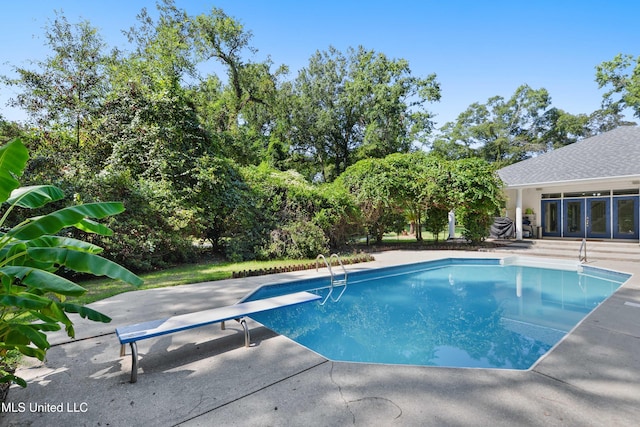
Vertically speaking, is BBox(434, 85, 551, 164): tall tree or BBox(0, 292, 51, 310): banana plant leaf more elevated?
BBox(434, 85, 551, 164): tall tree

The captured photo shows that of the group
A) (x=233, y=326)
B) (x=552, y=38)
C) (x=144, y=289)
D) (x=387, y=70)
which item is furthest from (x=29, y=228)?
(x=387, y=70)

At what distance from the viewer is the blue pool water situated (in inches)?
199

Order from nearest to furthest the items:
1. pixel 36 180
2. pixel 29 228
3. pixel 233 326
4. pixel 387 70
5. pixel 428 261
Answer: pixel 29 228 < pixel 233 326 < pixel 36 180 < pixel 428 261 < pixel 387 70

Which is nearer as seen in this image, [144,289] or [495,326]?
[495,326]

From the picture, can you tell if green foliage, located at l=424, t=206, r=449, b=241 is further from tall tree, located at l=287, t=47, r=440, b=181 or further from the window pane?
tall tree, located at l=287, t=47, r=440, b=181

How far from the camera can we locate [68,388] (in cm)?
329

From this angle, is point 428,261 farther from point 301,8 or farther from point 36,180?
point 301,8

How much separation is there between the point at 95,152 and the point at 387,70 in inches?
1031

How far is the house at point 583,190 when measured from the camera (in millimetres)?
15272

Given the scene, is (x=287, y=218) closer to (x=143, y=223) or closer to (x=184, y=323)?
(x=143, y=223)

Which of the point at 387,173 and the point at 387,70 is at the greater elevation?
the point at 387,70

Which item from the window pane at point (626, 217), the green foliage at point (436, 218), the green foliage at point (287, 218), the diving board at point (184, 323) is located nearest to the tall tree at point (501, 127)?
the green foliage at point (436, 218)

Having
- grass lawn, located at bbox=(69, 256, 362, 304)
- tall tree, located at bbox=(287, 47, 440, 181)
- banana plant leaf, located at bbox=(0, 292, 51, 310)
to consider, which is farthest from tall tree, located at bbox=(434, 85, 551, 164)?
banana plant leaf, located at bbox=(0, 292, 51, 310)

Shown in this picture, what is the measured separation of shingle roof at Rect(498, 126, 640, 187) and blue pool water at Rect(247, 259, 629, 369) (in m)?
6.87
